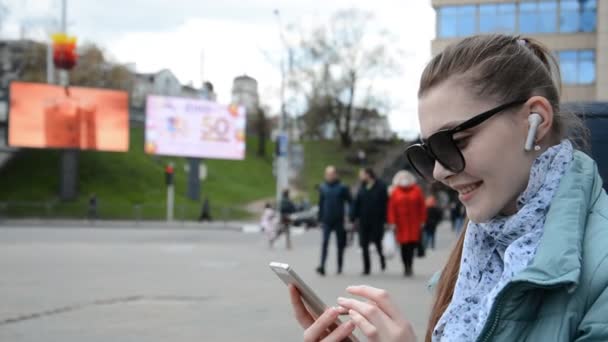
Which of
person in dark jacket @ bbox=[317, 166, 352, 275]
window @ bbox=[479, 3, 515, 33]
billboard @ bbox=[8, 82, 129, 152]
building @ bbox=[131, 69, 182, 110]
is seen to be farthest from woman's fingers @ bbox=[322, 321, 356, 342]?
building @ bbox=[131, 69, 182, 110]

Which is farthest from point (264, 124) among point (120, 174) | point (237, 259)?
point (237, 259)

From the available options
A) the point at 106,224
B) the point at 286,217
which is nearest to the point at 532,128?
the point at 286,217

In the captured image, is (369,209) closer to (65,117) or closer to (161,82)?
(65,117)

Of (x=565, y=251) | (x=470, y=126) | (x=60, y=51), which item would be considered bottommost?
(x=565, y=251)

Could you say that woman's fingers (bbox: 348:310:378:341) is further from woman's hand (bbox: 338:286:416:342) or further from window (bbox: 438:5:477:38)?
window (bbox: 438:5:477:38)

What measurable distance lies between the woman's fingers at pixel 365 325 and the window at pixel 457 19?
3306 centimetres

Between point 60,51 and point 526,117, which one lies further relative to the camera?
point 60,51

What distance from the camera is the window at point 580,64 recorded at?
3447 cm

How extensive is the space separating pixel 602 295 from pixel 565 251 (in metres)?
0.10

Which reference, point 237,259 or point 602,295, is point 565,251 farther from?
point 237,259

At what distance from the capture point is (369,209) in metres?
13.3

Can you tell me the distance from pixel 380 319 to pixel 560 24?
119 ft

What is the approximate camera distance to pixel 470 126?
167 centimetres

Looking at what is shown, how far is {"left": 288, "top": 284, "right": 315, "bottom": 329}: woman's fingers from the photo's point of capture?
6.49 feet
